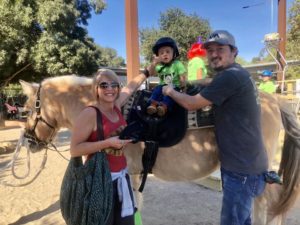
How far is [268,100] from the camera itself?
2963 mm

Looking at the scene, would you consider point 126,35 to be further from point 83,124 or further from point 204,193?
point 83,124

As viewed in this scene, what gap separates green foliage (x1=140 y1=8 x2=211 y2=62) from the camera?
25409 millimetres

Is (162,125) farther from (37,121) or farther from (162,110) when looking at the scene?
(37,121)

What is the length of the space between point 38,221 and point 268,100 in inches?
129

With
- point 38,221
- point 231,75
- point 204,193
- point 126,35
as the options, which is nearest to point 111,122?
point 231,75

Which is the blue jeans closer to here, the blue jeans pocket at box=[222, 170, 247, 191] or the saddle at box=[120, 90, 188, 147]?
the blue jeans pocket at box=[222, 170, 247, 191]

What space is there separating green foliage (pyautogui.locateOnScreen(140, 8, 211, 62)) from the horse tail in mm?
21661

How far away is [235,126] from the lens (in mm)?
2188

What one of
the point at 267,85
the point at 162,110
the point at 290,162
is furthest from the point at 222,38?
the point at 267,85

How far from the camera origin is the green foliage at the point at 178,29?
83.4 feet

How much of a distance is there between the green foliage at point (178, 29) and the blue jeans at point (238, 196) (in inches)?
890

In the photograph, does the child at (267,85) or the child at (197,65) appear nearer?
the child at (197,65)

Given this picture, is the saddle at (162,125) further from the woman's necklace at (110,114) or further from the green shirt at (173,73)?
the woman's necklace at (110,114)

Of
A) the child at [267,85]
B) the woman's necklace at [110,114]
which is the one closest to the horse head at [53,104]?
the woman's necklace at [110,114]
